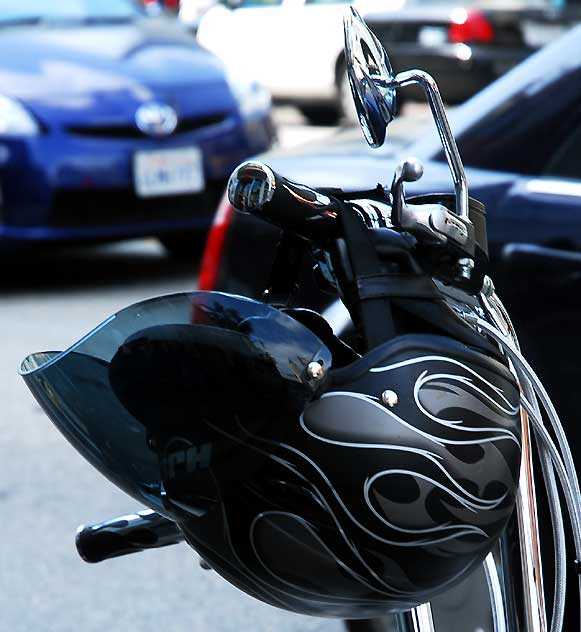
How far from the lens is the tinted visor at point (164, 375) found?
1.09 m

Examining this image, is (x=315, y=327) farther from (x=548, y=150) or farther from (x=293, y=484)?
(x=548, y=150)

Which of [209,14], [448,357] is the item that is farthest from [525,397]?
[209,14]

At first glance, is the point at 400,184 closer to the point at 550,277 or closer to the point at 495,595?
the point at 495,595

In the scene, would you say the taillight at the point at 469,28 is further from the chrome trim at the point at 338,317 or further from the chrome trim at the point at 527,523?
the chrome trim at the point at 527,523

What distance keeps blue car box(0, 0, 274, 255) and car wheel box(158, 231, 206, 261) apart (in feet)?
0.47

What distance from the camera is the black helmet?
108 centimetres

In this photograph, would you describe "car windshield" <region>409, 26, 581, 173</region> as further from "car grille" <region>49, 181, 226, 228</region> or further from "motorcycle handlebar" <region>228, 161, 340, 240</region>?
"car grille" <region>49, 181, 226, 228</region>

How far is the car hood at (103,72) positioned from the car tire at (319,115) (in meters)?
5.74

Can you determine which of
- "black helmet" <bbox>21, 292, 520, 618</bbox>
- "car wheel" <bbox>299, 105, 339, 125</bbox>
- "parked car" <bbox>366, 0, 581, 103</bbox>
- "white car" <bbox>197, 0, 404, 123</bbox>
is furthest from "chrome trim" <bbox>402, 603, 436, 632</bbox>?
"car wheel" <bbox>299, 105, 339, 125</bbox>

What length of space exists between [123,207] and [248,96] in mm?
882

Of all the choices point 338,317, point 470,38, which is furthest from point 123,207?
point 470,38

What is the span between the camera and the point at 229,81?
617 centimetres

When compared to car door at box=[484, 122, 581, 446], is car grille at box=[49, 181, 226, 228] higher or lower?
lower

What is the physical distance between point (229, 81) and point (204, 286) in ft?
10.7
